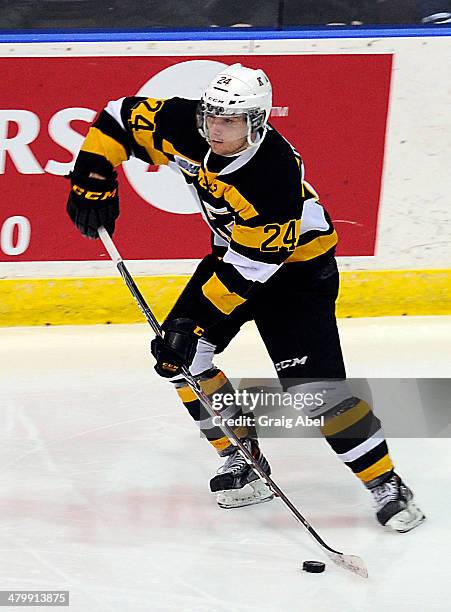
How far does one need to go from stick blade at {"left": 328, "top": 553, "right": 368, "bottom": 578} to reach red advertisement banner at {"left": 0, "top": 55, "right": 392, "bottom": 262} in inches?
76.9

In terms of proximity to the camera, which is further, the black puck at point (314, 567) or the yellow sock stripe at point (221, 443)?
the yellow sock stripe at point (221, 443)

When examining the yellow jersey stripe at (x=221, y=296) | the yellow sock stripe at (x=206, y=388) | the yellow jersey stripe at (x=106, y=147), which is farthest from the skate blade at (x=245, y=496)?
the yellow jersey stripe at (x=106, y=147)

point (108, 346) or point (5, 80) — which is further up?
point (5, 80)

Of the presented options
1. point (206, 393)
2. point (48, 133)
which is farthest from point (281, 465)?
point (48, 133)

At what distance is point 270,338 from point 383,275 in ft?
5.55

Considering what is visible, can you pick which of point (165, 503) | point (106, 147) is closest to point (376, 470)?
point (165, 503)

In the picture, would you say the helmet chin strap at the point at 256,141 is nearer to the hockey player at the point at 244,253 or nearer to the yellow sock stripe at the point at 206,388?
the hockey player at the point at 244,253

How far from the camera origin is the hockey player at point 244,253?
2.76 metres

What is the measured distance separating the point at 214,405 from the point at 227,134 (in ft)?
2.88

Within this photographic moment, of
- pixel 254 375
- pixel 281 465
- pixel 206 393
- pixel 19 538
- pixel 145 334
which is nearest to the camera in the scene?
pixel 19 538

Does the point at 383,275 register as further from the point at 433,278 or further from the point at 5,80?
the point at 5,80

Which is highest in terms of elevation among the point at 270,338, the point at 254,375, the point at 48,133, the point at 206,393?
the point at 48,133

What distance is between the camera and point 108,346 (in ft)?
14.4

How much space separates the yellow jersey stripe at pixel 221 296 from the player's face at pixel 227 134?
32cm
